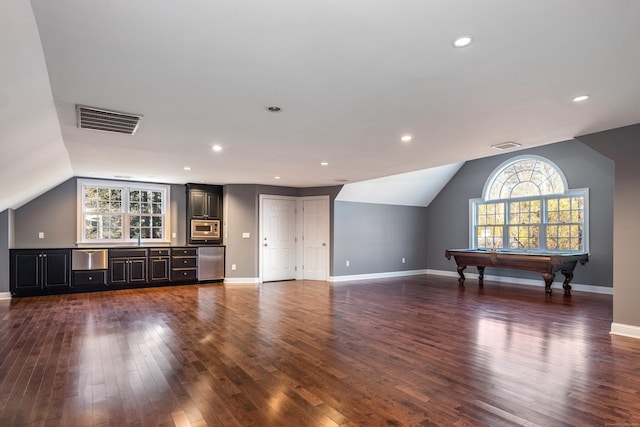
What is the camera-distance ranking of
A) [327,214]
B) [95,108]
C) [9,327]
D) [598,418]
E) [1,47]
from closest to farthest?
[1,47] → [598,418] → [95,108] → [9,327] → [327,214]

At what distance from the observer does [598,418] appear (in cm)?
223

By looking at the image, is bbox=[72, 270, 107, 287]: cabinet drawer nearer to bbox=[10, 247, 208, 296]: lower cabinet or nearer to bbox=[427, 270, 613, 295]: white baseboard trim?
bbox=[10, 247, 208, 296]: lower cabinet

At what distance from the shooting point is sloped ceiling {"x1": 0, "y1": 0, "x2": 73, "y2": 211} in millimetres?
1770

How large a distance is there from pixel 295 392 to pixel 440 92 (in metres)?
2.57

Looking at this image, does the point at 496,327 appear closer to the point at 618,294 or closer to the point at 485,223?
the point at 618,294

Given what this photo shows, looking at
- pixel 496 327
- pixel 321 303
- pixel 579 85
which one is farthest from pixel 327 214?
pixel 579 85

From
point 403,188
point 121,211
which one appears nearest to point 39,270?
point 121,211

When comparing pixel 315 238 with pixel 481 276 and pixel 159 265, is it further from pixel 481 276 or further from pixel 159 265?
pixel 481 276

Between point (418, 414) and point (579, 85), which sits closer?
point (418, 414)

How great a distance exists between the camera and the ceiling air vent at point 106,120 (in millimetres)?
3197

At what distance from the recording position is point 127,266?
23.6ft

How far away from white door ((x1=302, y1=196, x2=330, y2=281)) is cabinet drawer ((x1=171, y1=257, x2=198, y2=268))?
102 inches

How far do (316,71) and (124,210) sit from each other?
693 centimetres

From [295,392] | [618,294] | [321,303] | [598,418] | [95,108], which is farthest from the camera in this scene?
[321,303]
